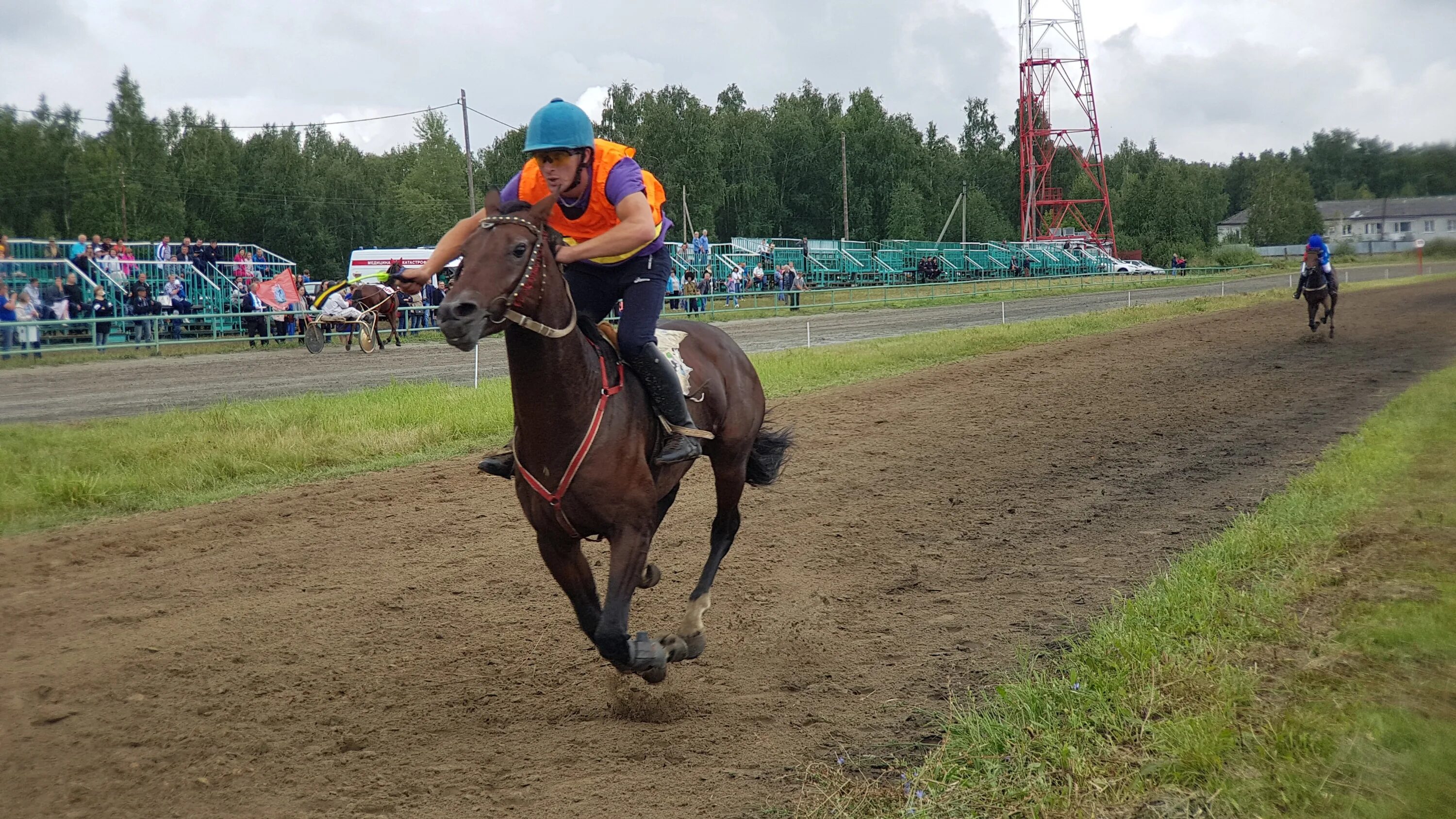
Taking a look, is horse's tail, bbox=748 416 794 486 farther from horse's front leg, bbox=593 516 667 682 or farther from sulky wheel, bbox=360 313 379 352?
sulky wheel, bbox=360 313 379 352

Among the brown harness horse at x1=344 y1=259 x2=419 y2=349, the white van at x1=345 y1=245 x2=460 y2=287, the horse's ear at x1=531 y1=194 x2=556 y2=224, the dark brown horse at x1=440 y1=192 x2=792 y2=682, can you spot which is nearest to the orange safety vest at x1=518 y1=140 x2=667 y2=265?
the horse's ear at x1=531 y1=194 x2=556 y2=224

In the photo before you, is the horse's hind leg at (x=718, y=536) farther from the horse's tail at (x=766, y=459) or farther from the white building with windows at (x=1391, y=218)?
the white building with windows at (x=1391, y=218)

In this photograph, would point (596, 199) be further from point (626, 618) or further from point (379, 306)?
point (379, 306)

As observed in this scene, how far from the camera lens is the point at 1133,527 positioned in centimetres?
836

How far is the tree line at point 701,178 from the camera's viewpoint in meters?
7.14

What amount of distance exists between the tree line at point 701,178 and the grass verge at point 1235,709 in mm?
1981

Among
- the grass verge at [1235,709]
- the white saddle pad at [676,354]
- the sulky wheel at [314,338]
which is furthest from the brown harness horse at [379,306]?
the grass verge at [1235,709]

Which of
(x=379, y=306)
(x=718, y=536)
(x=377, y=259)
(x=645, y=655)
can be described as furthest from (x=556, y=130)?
(x=377, y=259)

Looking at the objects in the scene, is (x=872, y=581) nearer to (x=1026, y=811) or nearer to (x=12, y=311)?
(x=1026, y=811)

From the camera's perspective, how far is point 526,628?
251 inches

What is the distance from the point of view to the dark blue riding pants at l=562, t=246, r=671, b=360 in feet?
17.6

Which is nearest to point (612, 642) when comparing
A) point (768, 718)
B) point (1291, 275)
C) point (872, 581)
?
point (768, 718)

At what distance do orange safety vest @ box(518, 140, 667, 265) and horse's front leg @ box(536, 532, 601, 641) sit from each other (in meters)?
1.36

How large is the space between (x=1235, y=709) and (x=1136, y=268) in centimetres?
6237
